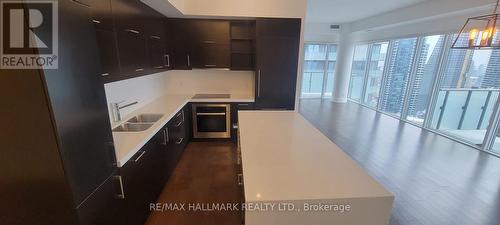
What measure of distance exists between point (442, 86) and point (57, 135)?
257 inches

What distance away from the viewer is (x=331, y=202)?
3.52 ft

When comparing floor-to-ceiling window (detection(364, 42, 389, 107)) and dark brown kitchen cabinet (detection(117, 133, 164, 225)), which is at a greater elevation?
floor-to-ceiling window (detection(364, 42, 389, 107))

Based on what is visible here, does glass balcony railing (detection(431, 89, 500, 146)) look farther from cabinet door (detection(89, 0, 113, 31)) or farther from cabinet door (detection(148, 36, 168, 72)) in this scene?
cabinet door (detection(89, 0, 113, 31))

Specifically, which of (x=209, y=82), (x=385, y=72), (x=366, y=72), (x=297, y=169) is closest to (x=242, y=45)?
(x=209, y=82)

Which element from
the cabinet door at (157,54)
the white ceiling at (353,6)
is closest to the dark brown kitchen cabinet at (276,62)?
the cabinet door at (157,54)

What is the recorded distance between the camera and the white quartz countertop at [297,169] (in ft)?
3.62

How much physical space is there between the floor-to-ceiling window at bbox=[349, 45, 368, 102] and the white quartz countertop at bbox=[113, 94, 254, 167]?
19.0ft

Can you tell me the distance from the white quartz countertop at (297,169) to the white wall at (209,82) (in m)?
2.36

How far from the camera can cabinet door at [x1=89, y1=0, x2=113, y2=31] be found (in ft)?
5.13

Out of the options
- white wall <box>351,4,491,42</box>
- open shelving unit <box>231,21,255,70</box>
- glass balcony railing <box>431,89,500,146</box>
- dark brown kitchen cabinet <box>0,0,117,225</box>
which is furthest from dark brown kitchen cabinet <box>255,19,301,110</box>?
glass balcony railing <box>431,89,500,146</box>

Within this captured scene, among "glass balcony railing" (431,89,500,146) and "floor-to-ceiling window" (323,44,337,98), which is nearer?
"glass balcony railing" (431,89,500,146)

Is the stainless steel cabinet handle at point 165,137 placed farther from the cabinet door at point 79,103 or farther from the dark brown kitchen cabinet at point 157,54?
the cabinet door at point 79,103

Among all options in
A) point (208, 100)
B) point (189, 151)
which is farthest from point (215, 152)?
point (208, 100)

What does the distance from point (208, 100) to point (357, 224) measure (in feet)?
9.90
